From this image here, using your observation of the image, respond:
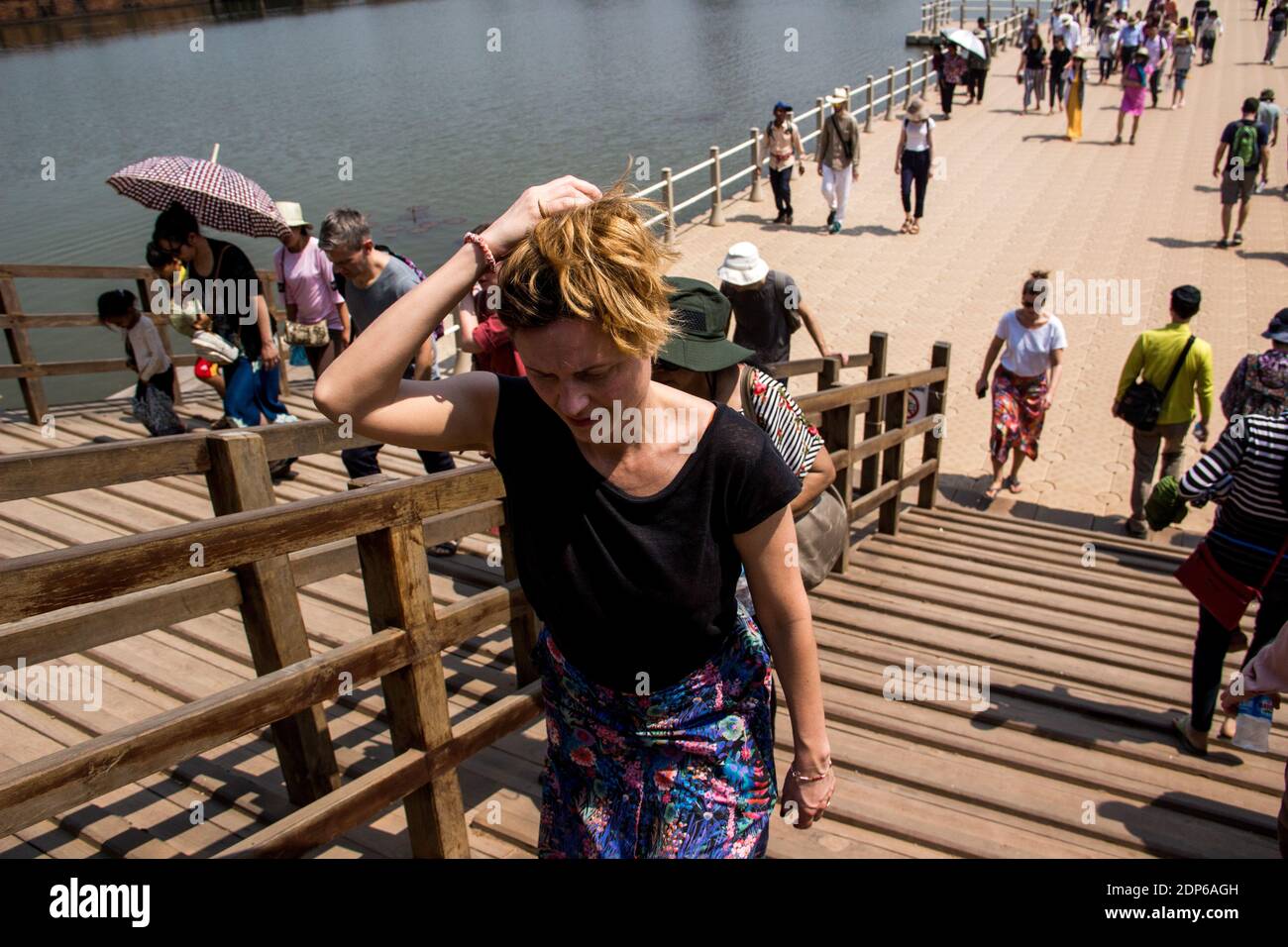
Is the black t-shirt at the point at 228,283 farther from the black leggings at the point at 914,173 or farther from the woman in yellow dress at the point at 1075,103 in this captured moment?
the woman in yellow dress at the point at 1075,103

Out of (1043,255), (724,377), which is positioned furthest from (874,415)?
(1043,255)

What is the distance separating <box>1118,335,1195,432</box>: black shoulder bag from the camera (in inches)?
260

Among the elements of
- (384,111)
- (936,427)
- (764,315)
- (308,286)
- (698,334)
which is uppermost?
(384,111)

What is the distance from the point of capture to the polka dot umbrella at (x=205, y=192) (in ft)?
20.6

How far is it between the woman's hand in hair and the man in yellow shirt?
5.59m

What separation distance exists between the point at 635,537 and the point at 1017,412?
638 cm

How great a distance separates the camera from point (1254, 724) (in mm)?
3322

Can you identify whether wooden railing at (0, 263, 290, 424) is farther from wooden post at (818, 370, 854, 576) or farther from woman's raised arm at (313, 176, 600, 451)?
woman's raised arm at (313, 176, 600, 451)

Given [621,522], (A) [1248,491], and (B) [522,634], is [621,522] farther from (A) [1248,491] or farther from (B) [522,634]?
(A) [1248,491]

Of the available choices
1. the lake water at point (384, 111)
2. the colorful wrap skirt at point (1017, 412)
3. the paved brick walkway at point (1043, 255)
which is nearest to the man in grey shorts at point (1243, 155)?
the paved brick walkway at point (1043, 255)

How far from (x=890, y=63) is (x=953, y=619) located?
108 ft
